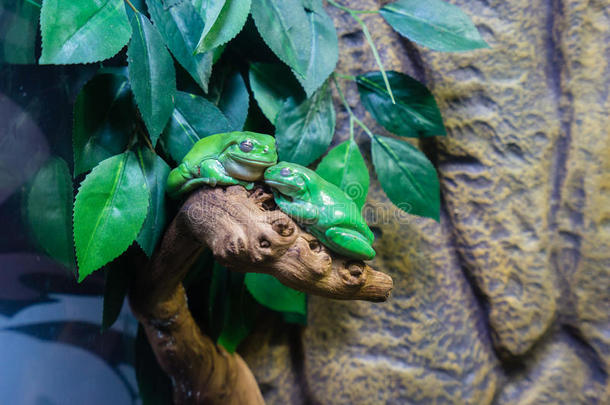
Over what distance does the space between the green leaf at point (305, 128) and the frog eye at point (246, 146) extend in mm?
225

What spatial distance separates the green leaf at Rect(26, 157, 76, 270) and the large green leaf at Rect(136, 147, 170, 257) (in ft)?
0.63

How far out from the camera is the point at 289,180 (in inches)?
41.0

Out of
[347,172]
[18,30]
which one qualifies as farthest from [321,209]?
[18,30]

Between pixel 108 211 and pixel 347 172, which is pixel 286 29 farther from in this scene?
pixel 108 211

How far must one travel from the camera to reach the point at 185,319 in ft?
4.35

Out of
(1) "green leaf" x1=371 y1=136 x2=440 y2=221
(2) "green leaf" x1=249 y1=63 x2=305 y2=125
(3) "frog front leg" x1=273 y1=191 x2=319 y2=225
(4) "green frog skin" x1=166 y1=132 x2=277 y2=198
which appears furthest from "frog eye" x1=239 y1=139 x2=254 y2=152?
(1) "green leaf" x1=371 y1=136 x2=440 y2=221

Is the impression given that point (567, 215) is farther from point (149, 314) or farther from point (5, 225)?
point (5, 225)

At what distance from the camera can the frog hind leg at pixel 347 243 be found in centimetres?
96

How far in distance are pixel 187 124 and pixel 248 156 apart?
250 millimetres

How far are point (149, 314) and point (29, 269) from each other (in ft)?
1.03

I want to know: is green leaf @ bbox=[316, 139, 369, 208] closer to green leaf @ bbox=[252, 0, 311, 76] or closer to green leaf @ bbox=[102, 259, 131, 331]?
green leaf @ bbox=[252, 0, 311, 76]

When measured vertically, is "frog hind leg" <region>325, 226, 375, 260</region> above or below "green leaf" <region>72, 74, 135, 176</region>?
below

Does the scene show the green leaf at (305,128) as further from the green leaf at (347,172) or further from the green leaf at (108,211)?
the green leaf at (108,211)

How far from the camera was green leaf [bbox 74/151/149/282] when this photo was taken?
1000mm
